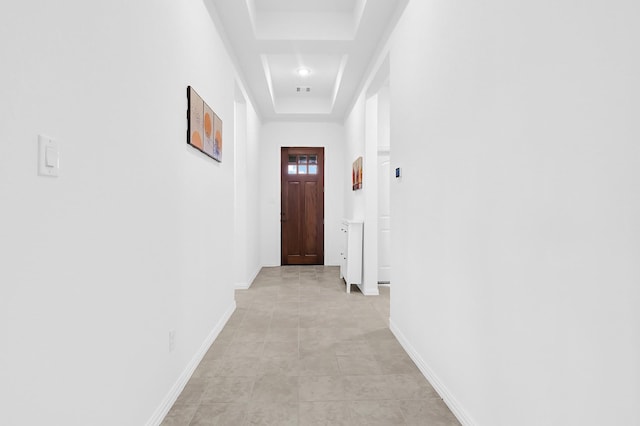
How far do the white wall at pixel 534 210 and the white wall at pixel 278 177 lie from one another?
4581mm

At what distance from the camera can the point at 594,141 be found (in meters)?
1.02

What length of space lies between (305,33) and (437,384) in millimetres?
3205

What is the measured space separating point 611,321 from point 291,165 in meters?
6.19

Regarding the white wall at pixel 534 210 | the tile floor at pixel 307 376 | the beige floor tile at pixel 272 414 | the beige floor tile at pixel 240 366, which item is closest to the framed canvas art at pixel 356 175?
the tile floor at pixel 307 376

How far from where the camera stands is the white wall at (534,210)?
0.96 m

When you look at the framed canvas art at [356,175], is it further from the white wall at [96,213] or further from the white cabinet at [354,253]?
the white wall at [96,213]

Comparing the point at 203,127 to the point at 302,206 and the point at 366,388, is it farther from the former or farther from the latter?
the point at 302,206

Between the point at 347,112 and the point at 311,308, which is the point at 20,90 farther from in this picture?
the point at 347,112

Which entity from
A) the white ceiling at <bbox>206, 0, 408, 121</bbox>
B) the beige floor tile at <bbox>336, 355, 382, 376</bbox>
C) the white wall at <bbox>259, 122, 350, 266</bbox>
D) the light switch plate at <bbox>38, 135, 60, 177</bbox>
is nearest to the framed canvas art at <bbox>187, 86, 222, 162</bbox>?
the white ceiling at <bbox>206, 0, 408, 121</bbox>

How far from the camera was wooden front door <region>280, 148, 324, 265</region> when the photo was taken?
6863 mm

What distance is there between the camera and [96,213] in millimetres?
1278

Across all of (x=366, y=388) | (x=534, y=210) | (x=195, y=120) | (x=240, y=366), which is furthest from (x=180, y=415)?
(x=534, y=210)

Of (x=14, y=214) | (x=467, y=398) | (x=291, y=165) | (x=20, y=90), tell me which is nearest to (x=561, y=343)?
(x=467, y=398)

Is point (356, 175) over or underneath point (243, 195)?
over
